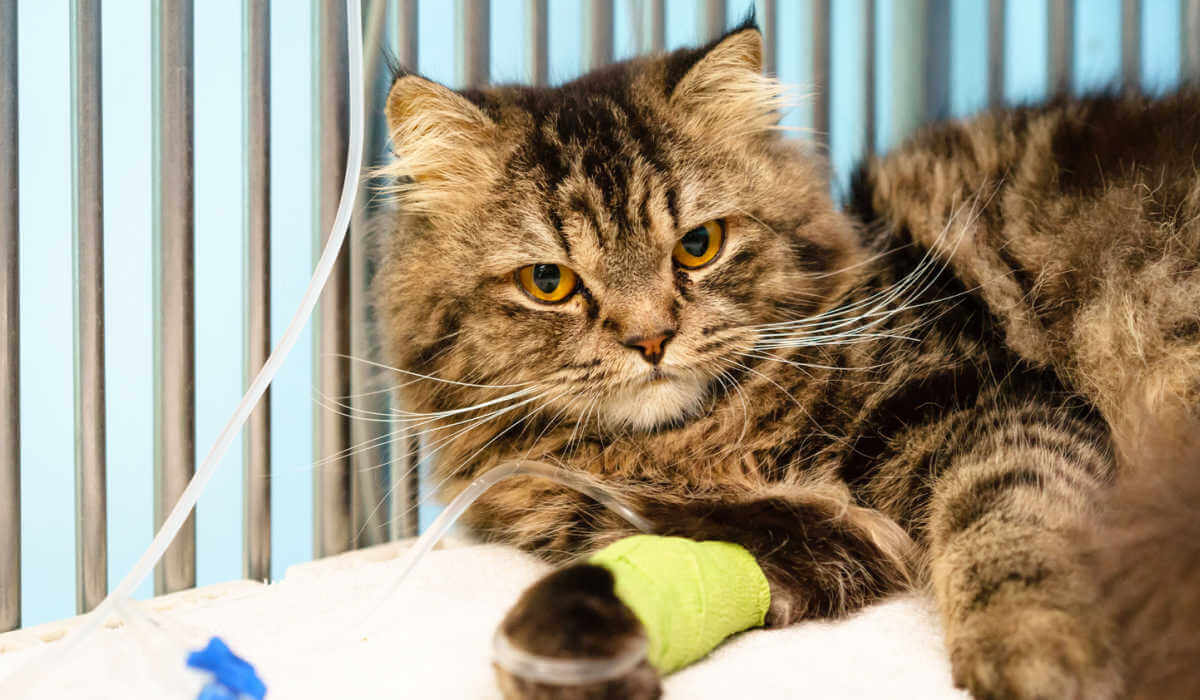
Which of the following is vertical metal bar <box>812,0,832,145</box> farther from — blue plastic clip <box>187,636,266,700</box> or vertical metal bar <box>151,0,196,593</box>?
blue plastic clip <box>187,636,266,700</box>

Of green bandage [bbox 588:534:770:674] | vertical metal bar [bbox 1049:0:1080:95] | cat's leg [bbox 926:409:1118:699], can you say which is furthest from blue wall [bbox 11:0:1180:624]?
cat's leg [bbox 926:409:1118:699]

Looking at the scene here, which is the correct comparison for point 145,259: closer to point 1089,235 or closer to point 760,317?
point 760,317

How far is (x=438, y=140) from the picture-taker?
1384 millimetres

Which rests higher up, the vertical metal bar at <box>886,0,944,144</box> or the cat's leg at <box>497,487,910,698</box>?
the vertical metal bar at <box>886,0,944,144</box>

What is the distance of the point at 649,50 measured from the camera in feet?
6.06

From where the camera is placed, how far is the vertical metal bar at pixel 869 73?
209 centimetres

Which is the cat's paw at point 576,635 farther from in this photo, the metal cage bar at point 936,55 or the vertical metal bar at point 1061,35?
the vertical metal bar at point 1061,35

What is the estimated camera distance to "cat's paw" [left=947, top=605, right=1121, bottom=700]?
807 millimetres

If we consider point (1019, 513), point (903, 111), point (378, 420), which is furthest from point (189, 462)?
point (903, 111)

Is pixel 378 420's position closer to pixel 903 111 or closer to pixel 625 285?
pixel 625 285

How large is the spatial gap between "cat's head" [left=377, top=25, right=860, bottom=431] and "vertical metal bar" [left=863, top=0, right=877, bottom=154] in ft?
2.25

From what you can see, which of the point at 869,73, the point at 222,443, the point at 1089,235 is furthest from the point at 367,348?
the point at 869,73

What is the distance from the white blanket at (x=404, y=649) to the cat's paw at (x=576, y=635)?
0.37 ft

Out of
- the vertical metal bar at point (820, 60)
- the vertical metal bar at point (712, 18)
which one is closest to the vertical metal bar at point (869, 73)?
the vertical metal bar at point (820, 60)
